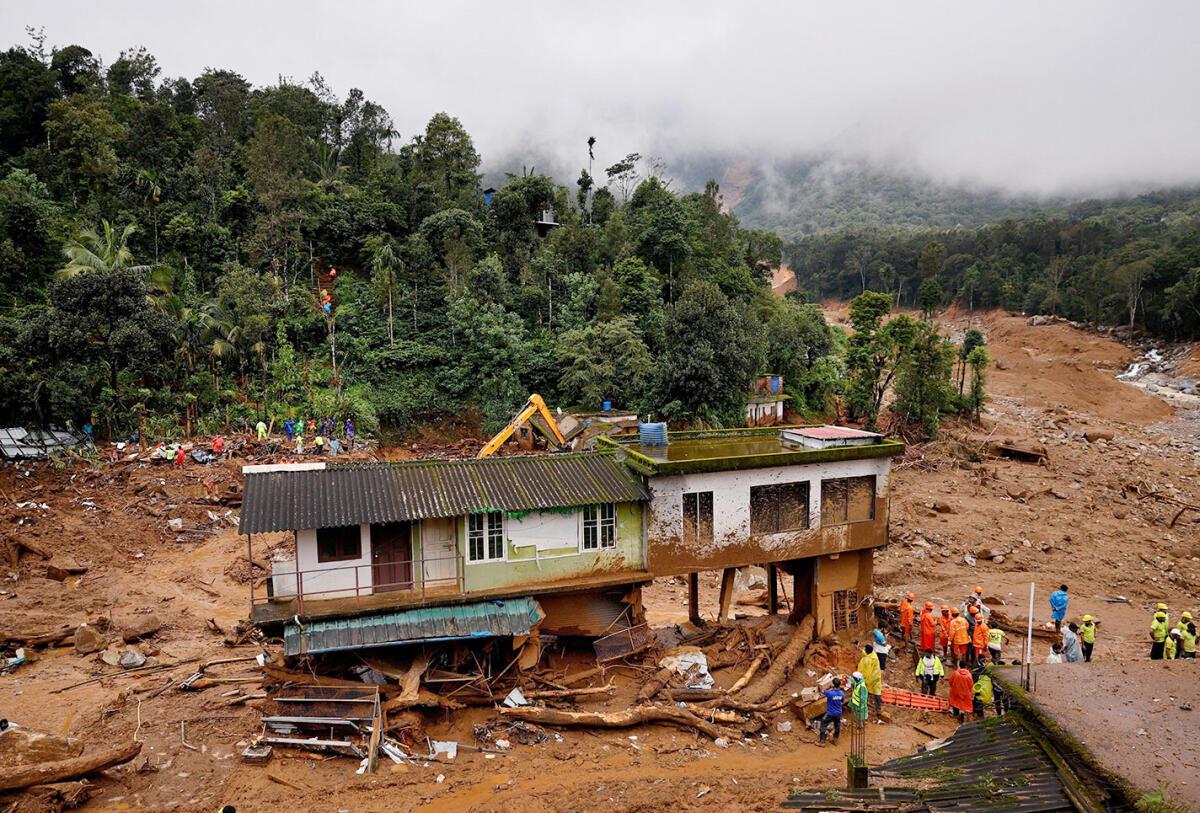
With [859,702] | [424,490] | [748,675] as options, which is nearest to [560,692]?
[748,675]

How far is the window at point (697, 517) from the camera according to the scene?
16531 millimetres

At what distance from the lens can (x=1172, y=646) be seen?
15.0 m

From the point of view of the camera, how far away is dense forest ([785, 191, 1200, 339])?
70812 millimetres

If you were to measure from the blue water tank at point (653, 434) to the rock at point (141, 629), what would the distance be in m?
13.4

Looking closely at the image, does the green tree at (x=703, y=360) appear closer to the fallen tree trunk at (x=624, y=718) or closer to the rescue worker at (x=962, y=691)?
the rescue worker at (x=962, y=691)

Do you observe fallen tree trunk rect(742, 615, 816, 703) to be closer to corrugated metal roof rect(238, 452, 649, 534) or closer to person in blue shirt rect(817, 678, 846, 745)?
person in blue shirt rect(817, 678, 846, 745)

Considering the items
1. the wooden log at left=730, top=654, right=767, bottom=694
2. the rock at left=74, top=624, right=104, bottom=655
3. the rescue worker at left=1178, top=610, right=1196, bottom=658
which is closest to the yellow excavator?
the rock at left=74, top=624, right=104, bottom=655

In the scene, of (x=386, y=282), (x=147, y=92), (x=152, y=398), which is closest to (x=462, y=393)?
(x=386, y=282)

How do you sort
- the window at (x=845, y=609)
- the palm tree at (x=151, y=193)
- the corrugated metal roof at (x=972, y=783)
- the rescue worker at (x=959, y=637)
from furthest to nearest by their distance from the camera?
the palm tree at (x=151, y=193) → the window at (x=845, y=609) → the rescue worker at (x=959, y=637) → the corrugated metal roof at (x=972, y=783)

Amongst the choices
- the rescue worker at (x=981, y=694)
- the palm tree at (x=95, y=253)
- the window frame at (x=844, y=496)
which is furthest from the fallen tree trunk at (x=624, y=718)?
the palm tree at (x=95, y=253)

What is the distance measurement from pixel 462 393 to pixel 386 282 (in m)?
8.06

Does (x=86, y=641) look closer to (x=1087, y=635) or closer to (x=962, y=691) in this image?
(x=962, y=691)

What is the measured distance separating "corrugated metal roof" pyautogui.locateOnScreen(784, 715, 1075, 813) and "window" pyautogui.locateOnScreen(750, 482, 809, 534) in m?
8.60

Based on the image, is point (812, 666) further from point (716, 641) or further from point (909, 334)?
point (909, 334)
